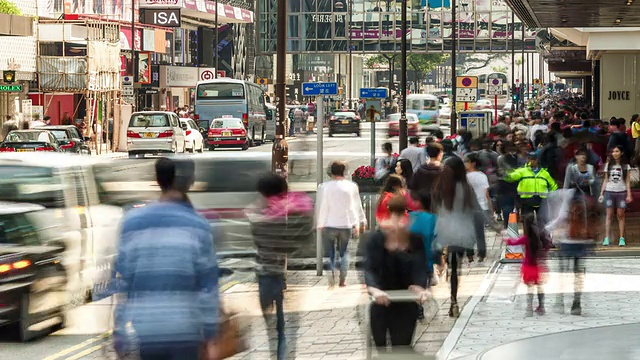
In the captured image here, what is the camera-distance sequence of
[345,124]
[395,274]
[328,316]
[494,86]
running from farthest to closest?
[345,124] → [494,86] → [328,316] → [395,274]

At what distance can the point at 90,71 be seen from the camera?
2069 inches

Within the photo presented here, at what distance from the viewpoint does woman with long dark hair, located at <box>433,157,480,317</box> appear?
13773mm

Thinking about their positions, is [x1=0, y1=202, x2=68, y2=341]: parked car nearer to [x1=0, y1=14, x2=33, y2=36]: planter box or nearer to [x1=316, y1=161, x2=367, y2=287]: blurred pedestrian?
[x1=316, y1=161, x2=367, y2=287]: blurred pedestrian

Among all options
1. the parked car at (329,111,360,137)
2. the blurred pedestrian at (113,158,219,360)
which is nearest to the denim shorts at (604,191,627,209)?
the blurred pedestrian at (113,158,219,360)

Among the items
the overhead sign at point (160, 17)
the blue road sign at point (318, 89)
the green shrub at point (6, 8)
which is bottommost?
the blue road sign at point (318, 89)

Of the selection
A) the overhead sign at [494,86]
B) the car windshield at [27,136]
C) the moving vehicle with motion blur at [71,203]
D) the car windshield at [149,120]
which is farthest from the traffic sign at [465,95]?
the moving vehicle with motion blur at [71,203]

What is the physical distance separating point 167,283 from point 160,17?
73074mm

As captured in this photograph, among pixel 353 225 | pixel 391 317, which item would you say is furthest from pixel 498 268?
pixel 391 317

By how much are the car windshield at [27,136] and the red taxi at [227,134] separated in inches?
652

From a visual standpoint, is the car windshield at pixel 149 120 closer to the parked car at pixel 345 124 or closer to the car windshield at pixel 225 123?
the car windshield at pixel 225 123

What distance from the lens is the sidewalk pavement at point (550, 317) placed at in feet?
38.2

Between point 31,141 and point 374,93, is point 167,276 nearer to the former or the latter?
point 31,141

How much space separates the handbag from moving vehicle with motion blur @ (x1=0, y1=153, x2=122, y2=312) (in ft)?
19.6

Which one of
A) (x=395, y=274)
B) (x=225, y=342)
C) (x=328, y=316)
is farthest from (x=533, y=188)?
(x=225, y=342)
